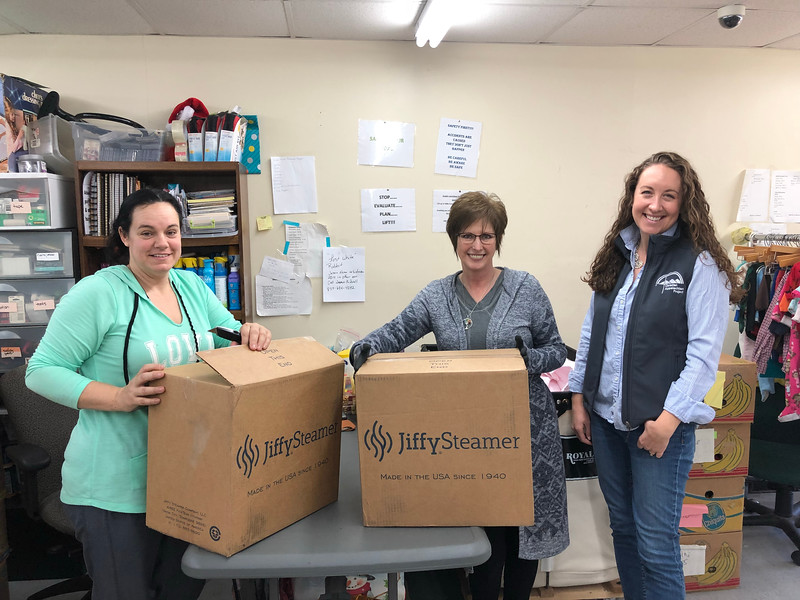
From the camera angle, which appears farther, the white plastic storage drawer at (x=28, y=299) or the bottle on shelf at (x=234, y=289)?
the bottle on shelf at (x=234, y=289)

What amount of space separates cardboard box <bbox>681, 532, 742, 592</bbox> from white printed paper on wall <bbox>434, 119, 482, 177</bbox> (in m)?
1.98

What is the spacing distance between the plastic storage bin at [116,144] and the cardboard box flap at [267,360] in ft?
5.60

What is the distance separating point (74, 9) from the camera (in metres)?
2.21

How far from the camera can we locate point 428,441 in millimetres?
1041

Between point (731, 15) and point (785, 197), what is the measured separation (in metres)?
1.17

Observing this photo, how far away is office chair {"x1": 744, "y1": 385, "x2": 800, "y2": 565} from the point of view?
2.37m

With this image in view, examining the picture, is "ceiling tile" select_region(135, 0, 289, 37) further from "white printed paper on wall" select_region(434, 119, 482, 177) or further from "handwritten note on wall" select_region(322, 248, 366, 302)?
"handwritten note on wall" select_region(322, 248, 366, 302)

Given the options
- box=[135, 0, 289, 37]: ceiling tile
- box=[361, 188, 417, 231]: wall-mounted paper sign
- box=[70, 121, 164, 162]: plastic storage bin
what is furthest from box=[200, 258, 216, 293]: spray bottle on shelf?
box=[135, 0, 289, 37]: ceiling tile

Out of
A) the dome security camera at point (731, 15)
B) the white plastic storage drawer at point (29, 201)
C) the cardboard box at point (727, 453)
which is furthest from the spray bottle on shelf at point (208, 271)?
the dome security camera at point (731, 15)

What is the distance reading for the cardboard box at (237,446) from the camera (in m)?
0.96

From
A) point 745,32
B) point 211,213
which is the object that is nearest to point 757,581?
point 745,32

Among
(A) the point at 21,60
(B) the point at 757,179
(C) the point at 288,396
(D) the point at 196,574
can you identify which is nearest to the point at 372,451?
(C) the point at 288,396

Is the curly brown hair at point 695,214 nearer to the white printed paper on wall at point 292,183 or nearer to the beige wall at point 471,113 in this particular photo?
the beige wall at point 471,113

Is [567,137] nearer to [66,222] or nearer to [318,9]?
[318,9]
